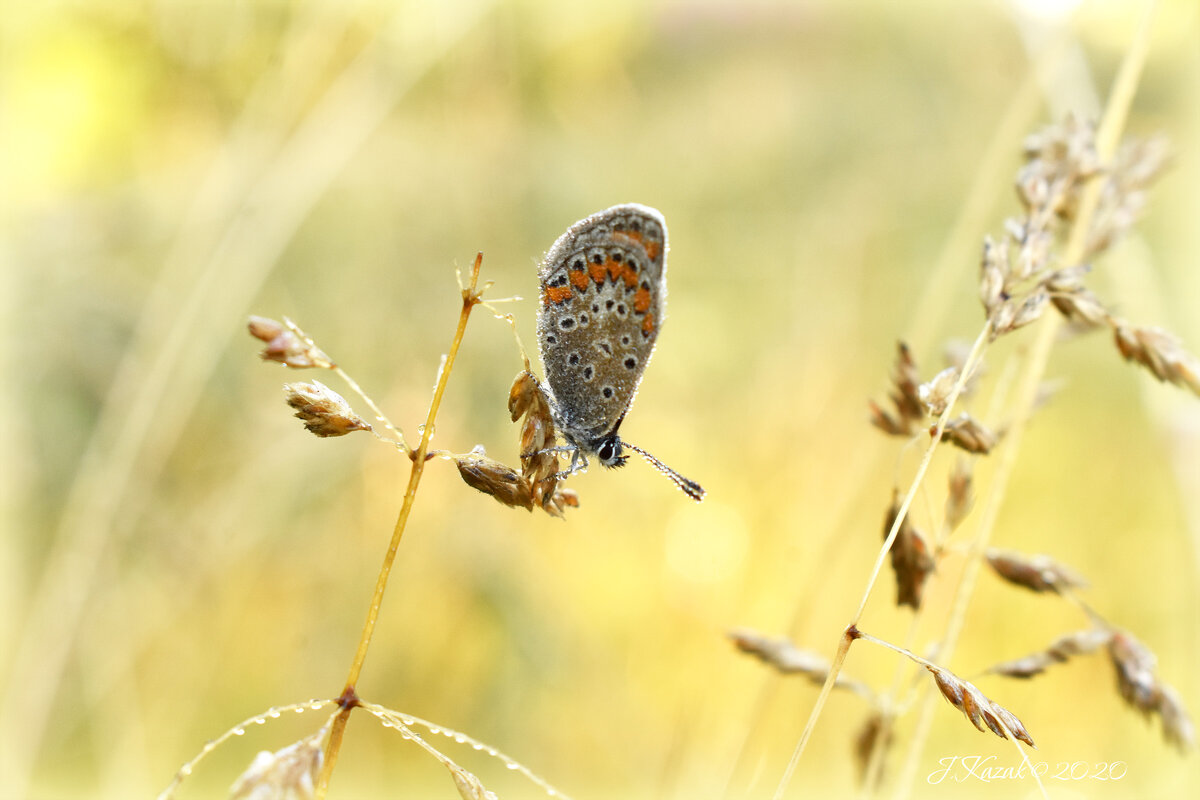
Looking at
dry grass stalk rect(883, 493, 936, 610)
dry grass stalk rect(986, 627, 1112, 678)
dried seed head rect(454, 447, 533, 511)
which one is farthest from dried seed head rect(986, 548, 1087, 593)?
dried seed head rect(454, 447, 533, 511)

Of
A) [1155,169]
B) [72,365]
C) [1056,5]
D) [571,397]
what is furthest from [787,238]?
[72,365]

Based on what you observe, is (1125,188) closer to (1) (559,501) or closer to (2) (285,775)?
(1) (559,501)

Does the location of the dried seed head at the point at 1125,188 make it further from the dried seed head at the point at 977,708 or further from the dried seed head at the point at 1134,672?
the dried seed head at the point at 977,708

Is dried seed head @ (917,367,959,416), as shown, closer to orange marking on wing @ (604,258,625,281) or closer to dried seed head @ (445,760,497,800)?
orange marking on wing @ (604,258,625,281)

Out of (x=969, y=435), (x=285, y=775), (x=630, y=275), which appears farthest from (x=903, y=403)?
(x=285, y=775)

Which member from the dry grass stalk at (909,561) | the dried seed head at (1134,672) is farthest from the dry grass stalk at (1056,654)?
the dry grass stalk at (909,561)
